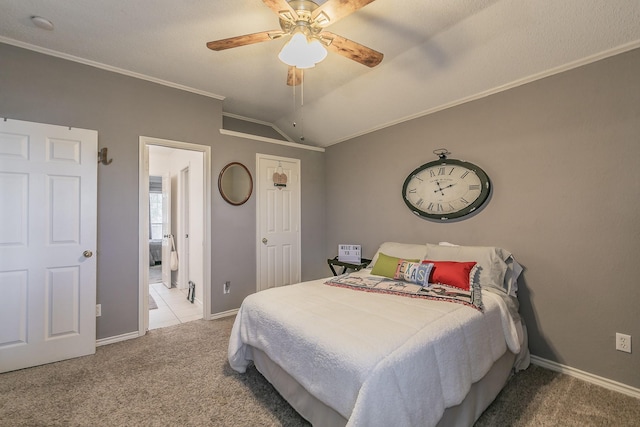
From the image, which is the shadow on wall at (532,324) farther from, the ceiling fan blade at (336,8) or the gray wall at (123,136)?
the gray wall at (123,136)

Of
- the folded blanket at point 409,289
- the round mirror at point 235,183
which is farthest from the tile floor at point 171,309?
the folded blanket at point 409,289

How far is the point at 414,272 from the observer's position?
248cm

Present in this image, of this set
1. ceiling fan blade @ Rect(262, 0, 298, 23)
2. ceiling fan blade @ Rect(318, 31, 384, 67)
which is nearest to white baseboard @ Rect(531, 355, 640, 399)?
ceiling fan blade @ Rect(318, 31, 384, 67)

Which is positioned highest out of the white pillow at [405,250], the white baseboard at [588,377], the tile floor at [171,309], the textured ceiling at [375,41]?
the textured ceiling at [375,41]

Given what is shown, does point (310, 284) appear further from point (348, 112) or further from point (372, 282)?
point (348, 112)

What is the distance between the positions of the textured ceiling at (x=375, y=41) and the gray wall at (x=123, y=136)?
168 mm

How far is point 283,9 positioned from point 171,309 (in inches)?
148

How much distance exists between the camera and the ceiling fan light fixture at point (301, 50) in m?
1.66

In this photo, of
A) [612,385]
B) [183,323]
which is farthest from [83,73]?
[612,385]

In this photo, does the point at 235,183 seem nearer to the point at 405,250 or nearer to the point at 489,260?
the point at 405,250

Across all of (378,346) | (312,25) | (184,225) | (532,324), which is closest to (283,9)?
(312,25)

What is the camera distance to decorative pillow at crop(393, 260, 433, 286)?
7.91ft

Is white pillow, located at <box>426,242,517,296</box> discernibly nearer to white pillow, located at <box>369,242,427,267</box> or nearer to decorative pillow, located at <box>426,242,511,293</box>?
decorative pillow, located at <box>426,242,511,293</box>

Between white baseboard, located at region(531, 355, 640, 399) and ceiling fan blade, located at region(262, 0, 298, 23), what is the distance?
3.22 metres
